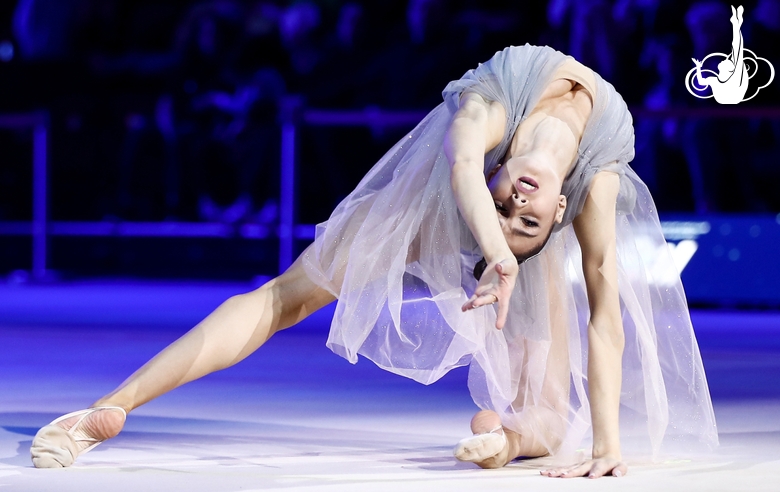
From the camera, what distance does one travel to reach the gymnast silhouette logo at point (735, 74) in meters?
6.56

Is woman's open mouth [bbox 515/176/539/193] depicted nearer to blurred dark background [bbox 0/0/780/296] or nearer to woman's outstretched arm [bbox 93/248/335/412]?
woman's outstretched arm [bbox 93/248/335/412]

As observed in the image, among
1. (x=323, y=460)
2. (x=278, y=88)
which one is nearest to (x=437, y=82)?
(x=278, y=88)

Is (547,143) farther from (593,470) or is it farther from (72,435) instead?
(72,435)

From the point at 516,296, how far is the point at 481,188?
1.89 ft

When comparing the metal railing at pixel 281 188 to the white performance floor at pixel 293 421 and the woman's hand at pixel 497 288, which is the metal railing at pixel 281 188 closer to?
the white performance floor at pixel 293 421

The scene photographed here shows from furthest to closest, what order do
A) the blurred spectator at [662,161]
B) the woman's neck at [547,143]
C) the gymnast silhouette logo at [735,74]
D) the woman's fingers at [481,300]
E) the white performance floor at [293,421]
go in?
1. the gymnast silhouette logo at [735,74]
2. the blurred spectator at [662,161]
3. the woman's neck at [547,143]
4. the white performance floor at [293,421]
5. the woman's fingers at [481,300]

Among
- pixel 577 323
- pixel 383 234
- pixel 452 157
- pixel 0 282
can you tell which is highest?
pixel 452 157

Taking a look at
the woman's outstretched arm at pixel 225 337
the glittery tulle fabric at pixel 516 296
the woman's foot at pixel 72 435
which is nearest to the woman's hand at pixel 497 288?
the glittery tulle fabric at pixel 516 296

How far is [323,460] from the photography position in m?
2.56

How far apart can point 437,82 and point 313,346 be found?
2.83 m

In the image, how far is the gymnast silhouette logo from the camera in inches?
258

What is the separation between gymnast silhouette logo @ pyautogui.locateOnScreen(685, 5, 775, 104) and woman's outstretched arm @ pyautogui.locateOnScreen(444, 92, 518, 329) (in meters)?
4.46

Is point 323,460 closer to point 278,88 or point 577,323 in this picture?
point 577,323

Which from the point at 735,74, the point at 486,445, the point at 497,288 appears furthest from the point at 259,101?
the point at 497,288
